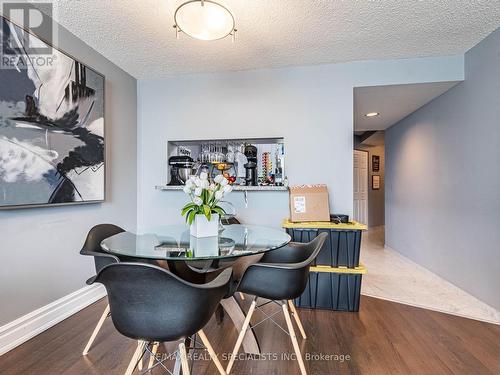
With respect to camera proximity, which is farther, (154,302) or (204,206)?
(204,206)

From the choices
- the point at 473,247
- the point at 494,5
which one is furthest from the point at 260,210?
the point at 494,5

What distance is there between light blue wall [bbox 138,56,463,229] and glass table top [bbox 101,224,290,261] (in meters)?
1.05

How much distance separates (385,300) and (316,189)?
131 cm

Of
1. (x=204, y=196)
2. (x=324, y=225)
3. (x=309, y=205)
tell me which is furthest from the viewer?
(x=309, y=205)

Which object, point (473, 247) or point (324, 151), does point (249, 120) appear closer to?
point (324, 151)

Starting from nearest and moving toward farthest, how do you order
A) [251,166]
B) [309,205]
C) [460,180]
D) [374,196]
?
[309,205] → [460,180] → [251,166] → [374,196]

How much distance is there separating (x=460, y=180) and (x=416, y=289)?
130cm

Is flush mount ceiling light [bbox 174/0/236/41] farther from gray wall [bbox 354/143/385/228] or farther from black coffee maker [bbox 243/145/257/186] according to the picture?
gray wall [bbox 354/143/385/228]

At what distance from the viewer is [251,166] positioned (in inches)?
119

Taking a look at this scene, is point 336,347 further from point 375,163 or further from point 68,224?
point 375,163

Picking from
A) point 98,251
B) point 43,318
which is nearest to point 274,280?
point 98,251

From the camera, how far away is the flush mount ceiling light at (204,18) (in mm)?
1722

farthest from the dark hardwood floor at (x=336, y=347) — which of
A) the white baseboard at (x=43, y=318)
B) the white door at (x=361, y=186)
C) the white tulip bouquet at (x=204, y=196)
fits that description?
the white door at (x=361, y=186)

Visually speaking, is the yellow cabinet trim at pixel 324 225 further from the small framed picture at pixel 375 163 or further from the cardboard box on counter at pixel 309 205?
the small framed picture at pixel 375 163
